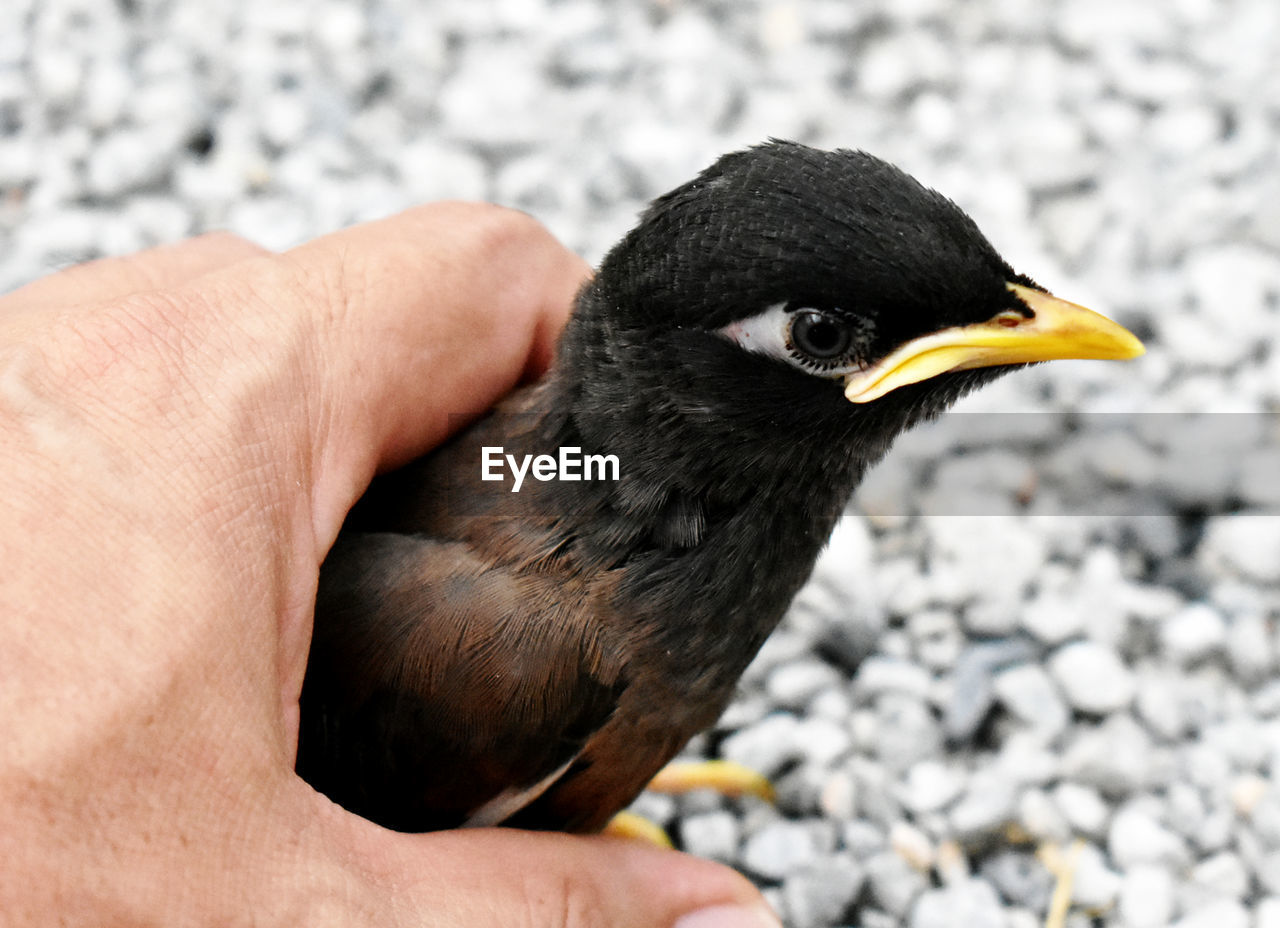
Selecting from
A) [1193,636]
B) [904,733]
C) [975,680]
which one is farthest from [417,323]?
[1193,636]

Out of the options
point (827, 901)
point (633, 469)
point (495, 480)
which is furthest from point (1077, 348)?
point (827, 901)

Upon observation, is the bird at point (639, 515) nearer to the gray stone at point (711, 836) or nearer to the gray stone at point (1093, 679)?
the gray stone at point (711, 836)

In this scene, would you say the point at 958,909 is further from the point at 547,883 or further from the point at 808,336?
the point at 808,336

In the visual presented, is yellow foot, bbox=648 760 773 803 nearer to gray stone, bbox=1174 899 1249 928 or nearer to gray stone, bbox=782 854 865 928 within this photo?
gray stone, bbox=782 854 865 928

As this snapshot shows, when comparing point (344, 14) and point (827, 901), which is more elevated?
point (344, 14)

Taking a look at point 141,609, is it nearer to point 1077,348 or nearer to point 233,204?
point 1077,348

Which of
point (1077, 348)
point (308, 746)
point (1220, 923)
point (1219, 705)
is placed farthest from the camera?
point (1219, 705)

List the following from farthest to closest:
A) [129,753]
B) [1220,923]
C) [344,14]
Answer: [344,14]
[1220,923]
[129,753]

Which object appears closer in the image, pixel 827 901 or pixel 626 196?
pixel 827 901
